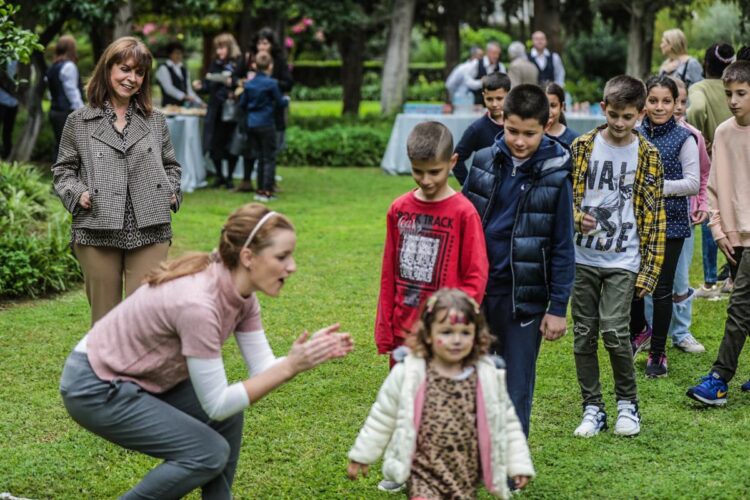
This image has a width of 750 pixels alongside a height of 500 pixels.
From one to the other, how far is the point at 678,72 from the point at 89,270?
641 cm

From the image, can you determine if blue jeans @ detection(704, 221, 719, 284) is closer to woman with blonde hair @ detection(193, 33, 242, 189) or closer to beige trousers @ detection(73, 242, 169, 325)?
beige trousers @ detection(73, 242, 169, 325)

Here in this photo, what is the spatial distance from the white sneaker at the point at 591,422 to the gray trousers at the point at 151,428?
2.20 metres

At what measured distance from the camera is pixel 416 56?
164 ft

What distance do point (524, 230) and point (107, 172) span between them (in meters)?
2.11

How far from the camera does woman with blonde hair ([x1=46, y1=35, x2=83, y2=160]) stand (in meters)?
12.5

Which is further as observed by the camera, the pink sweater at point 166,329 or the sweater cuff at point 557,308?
the sweater cuff at point 557,308

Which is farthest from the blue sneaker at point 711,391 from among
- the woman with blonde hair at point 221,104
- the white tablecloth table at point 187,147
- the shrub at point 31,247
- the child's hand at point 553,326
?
the white tablecloth table at point 187,147

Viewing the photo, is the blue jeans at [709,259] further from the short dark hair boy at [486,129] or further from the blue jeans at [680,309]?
the short dark hair boy at [486,129]

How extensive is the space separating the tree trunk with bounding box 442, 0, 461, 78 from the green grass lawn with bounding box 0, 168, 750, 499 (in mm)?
17618

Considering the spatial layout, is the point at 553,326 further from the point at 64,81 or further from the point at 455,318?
the point at 64,81

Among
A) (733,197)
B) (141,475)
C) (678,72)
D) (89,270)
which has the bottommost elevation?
(141,475)

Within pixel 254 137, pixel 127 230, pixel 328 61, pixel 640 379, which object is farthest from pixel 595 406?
pixel 328 61

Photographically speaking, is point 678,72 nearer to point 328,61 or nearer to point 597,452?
point 597,452

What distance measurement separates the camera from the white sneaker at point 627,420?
17.4ft
